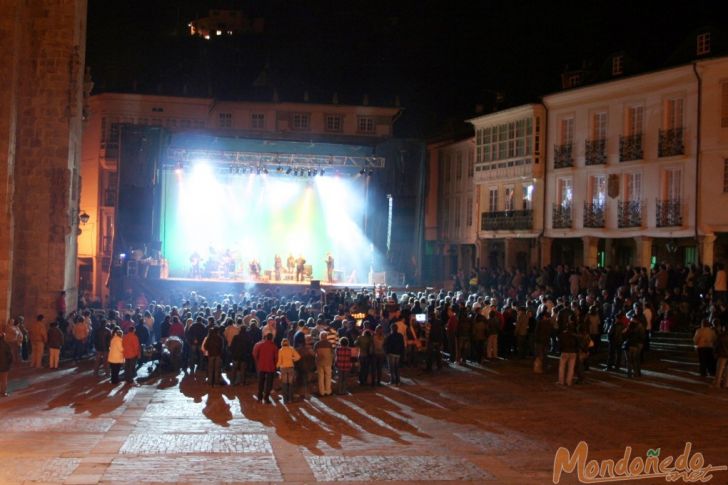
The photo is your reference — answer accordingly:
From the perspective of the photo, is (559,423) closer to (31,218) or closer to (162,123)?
(31,218)

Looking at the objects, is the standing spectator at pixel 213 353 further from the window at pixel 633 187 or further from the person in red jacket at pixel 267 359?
the window at pixel 633 187

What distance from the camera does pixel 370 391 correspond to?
20312mm

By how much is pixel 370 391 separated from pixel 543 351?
4762 mm

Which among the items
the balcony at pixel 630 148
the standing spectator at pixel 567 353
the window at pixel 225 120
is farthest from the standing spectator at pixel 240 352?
the window at pixel 225 120

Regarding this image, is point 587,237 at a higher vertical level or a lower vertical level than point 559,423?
higher

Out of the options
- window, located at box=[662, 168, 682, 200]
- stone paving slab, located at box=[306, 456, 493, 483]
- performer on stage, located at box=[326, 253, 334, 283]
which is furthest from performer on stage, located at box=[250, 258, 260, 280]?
stone paving slab, located at box=[306, 456, 493, 483]

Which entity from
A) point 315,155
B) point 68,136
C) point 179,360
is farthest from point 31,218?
point 315,155

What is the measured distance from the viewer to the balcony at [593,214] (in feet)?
121

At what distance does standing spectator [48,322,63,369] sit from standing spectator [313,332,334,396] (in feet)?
24.0

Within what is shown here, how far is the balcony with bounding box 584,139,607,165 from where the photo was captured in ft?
121

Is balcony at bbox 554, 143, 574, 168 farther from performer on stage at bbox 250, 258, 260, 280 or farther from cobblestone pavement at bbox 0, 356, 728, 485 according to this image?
cobblestone pavement at bbox 0, 356, 728, 485

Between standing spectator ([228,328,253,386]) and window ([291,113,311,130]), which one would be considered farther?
window ([291,113,311,130])

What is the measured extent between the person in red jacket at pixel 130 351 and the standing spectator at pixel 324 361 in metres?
4.16

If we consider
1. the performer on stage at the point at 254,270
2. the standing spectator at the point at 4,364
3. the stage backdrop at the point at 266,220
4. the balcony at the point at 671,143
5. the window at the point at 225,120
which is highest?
the window at the point at 225,120
